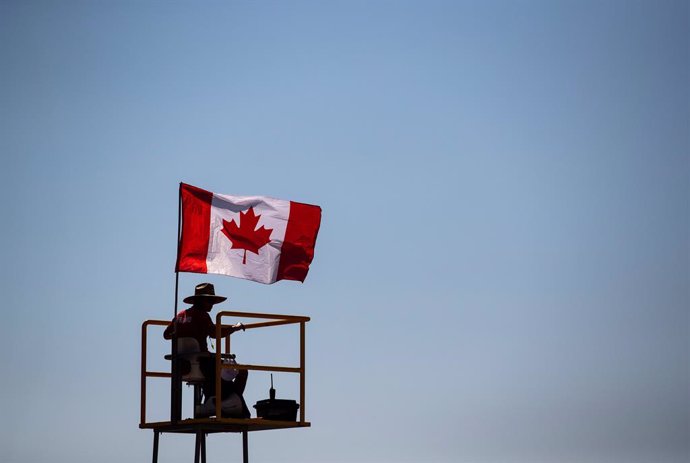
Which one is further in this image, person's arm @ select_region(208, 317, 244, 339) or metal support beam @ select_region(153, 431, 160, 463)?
metal support beam @ select_region(153, 431, 160, 463)

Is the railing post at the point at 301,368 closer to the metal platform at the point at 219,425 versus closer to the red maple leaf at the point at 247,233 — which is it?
the metal platform at the point at 219,425

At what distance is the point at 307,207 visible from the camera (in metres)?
26.8

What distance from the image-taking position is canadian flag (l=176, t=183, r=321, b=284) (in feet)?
82.1

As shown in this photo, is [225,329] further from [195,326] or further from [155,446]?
[155,446]

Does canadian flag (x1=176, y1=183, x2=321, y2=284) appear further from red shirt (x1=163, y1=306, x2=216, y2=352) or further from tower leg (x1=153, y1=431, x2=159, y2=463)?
tower leg (x1=153, y1=431, x2=159, y2=463)

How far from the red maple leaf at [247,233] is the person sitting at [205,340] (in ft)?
5.33

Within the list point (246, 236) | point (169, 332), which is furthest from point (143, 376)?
point (246, 236)

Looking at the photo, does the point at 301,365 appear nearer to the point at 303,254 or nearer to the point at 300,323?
the point at 300,323

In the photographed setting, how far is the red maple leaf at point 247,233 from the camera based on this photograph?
2566cm

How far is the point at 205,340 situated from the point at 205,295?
0.90 metres

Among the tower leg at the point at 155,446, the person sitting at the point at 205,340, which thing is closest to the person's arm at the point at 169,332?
the person sitting at the point at 205,340

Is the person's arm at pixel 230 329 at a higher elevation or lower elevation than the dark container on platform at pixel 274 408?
higher

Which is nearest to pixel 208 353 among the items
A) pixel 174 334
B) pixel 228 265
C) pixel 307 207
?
pixel 174 334

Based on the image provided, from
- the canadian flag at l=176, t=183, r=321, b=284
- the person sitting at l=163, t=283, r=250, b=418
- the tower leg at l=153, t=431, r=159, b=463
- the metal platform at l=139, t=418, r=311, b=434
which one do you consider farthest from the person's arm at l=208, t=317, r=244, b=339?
the tower leg at l=153, t=431, r=159, b=463
